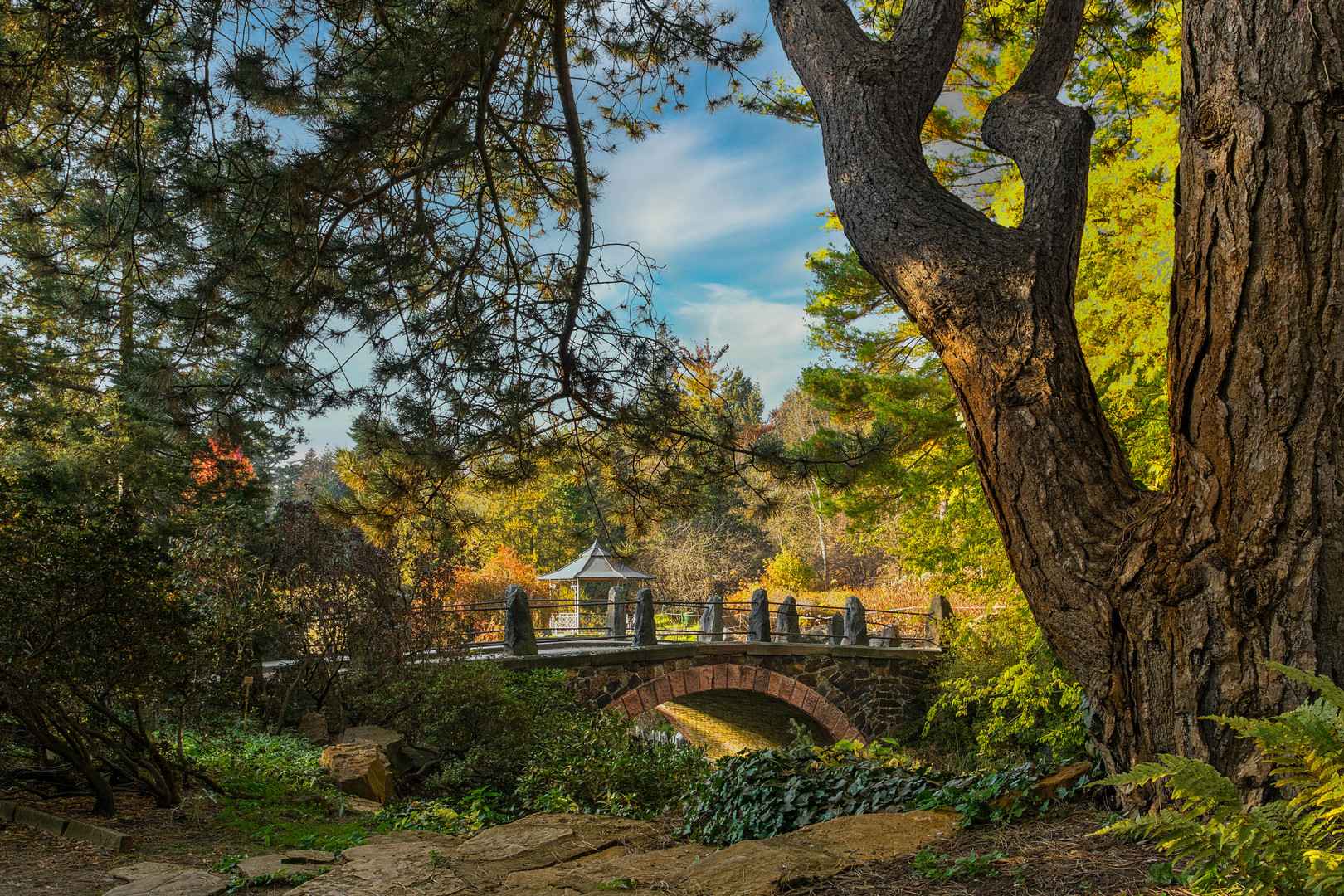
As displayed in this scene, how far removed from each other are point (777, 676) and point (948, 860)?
12.0 meters

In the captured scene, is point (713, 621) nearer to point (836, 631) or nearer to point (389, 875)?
point (836, 631)

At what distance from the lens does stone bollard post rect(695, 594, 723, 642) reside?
1423cm

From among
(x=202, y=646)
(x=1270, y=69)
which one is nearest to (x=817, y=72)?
→ (x=1270, y=69)

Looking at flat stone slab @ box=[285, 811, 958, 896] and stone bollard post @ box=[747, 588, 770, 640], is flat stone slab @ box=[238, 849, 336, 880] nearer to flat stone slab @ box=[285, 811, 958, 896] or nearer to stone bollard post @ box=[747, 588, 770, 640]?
flat stone slab @ box=[285, 811, 958, 896]

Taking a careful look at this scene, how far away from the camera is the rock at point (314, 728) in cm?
870

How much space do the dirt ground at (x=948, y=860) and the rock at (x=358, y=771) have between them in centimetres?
226

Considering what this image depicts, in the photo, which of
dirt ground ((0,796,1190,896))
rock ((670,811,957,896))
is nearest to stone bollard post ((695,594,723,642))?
dirt ground ((0,796,1190,896))

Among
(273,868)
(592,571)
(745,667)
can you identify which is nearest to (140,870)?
(273,868)

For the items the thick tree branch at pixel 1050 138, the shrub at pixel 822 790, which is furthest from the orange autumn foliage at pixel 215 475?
the thick tree branch at pixel 1050 138

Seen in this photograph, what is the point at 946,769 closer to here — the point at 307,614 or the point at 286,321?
the point at 286,321

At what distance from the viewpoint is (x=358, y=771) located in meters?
6.90

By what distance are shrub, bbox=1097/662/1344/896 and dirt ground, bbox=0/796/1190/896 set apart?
1.48 ft

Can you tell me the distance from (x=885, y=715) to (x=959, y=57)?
37.4ft

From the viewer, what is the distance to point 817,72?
3.88 metres
